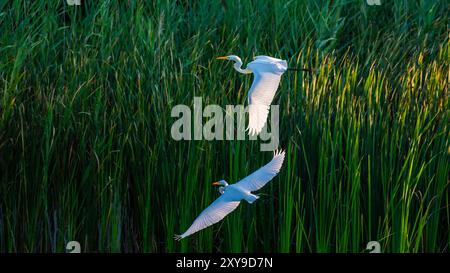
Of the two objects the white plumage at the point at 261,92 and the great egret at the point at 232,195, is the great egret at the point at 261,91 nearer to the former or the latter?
the white plumage at the point at 261,92

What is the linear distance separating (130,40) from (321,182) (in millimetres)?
1498

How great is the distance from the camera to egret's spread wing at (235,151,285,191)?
4234 millimetres

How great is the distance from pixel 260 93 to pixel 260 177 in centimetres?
44

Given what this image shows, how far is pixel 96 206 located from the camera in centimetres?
450

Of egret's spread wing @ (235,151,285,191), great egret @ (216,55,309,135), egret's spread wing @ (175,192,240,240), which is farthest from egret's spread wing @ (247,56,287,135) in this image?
egret's spread wing @ (175,192,240,240)

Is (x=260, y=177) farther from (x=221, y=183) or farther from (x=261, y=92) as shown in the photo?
(x=261, y=92)

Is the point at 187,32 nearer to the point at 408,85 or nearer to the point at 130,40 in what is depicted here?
the point at 130,40

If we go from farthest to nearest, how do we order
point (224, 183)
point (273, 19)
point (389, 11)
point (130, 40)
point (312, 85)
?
1. point (389, 11)
2. point (273, 19)
3. point (130, 40)
4. point (312, 85)
5. point (224, 183)

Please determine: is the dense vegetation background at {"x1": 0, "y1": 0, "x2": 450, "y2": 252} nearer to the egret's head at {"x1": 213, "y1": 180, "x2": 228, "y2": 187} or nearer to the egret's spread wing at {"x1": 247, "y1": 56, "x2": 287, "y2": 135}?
the egret's head at {"x1": 213, "y1": 180, "x2": 228, "y2": 187}

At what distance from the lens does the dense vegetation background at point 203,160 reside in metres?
4.37

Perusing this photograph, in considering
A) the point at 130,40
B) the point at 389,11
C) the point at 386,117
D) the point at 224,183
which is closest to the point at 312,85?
the point at 386,117

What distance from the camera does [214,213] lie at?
165 inches

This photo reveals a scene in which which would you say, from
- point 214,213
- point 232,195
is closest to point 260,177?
point 232,195

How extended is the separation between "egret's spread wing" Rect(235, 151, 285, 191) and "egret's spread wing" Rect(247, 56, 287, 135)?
18cm
